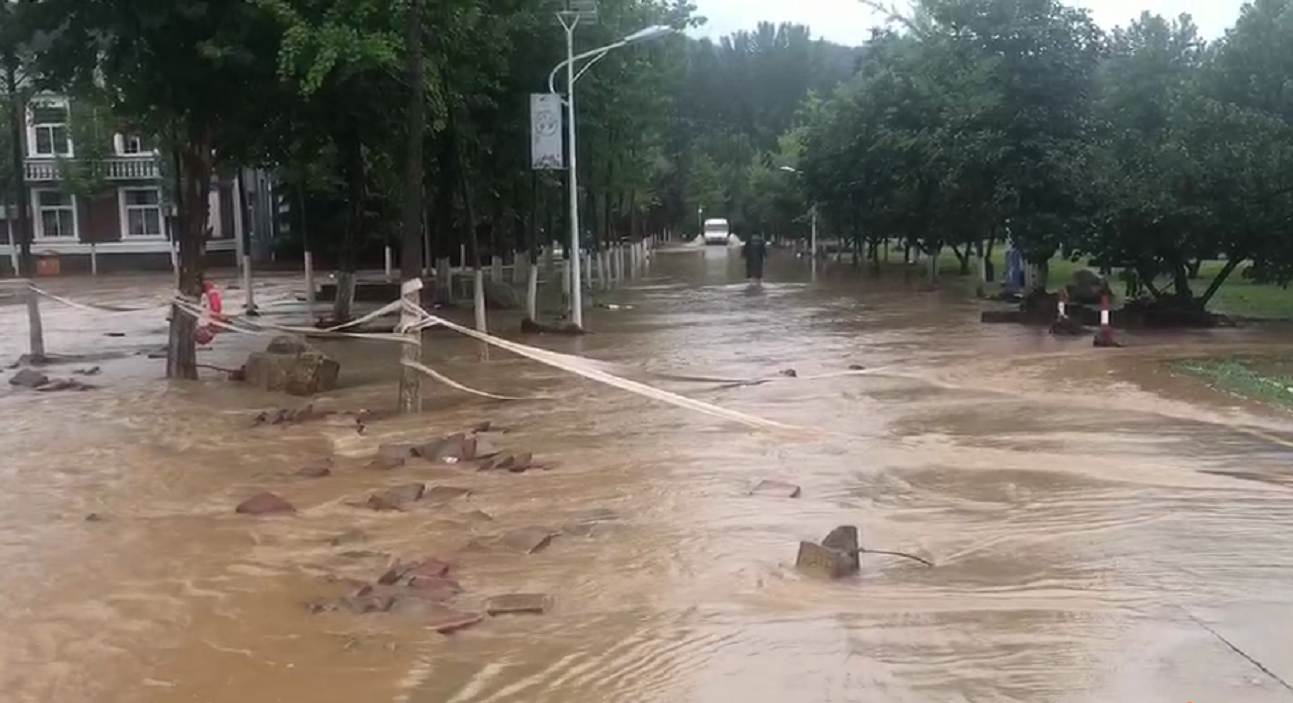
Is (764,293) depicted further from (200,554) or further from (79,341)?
(200,554)

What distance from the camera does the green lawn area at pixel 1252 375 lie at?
1465 cm

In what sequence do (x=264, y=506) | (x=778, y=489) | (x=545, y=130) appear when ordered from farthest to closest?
(x=545, y=130) < (x=778, y=489) < (x=264, y=506)

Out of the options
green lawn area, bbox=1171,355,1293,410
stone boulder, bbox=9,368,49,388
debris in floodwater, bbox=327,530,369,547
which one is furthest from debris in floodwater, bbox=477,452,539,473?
stone boulder, bbox=9,368,49,388

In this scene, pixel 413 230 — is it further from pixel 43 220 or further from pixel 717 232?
pixel 717 232

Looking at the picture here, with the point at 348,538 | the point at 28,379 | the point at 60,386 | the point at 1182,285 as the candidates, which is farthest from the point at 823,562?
the point at 1182,285

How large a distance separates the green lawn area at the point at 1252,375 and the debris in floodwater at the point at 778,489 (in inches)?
256

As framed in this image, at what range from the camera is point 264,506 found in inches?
380

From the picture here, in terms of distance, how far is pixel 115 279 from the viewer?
1984 inches

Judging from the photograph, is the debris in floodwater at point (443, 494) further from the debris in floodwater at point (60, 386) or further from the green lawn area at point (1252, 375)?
the debris in floodwater at point (60, 386)

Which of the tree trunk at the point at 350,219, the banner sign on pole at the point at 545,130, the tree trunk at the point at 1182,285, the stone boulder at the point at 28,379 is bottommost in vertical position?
the stone boulder at the point at 28,379

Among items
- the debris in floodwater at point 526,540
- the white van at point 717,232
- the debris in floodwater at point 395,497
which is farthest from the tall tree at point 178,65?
the white van at point 717,232

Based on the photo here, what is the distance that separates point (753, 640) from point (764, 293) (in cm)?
3229

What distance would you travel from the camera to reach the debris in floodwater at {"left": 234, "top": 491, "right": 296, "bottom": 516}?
31.6 feet

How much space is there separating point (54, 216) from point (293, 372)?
4618 cm
